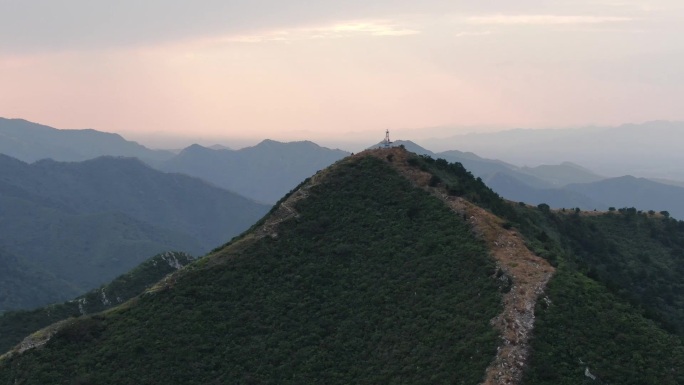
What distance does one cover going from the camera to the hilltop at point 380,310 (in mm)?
38125

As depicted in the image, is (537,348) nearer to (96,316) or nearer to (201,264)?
(201,264)

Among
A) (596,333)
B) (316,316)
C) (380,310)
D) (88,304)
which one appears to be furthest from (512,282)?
(88,304)

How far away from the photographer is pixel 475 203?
204 feet

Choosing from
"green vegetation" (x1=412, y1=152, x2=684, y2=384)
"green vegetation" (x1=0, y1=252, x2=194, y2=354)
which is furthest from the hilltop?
"green vegetation" (x1=0, y1=252, x2=194, y2=354)

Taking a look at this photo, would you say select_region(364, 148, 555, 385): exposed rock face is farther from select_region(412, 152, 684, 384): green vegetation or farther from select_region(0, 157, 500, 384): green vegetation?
select_region(0, 157, 500, 384): green vegetation

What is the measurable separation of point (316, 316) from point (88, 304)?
62.3 metres

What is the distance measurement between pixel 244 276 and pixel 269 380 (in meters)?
13.5

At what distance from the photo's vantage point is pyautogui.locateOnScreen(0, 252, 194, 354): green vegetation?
93.2 m

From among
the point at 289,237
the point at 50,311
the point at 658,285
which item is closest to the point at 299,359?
the point at 289,237

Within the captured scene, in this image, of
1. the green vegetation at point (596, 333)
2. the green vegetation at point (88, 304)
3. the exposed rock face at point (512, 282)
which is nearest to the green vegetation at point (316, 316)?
the exposed rock face at point (512, 282)

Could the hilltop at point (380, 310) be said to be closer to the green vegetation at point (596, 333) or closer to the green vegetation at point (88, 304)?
the green vegetation at point (596, 333)

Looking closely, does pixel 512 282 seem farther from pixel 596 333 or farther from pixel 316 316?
pixel 316 316

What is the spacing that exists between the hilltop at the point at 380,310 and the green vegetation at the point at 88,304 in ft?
144

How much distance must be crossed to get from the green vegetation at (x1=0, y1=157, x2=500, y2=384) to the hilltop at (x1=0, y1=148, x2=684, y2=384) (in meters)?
0.13
